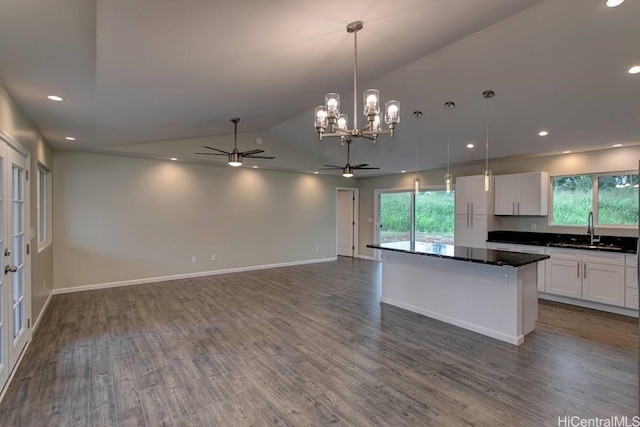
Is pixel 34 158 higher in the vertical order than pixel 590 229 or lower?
higher

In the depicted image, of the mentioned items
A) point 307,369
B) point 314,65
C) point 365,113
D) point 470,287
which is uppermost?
point 314,65

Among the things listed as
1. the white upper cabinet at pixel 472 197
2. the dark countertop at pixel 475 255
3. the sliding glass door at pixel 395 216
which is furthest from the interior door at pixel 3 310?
the sliding glass door at pixel 395 216

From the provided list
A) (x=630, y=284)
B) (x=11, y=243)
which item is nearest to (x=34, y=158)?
(x=11, y=243)

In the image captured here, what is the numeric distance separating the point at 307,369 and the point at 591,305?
461 cm

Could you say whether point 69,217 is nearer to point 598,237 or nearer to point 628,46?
point 628,46

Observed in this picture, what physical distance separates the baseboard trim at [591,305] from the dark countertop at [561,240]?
83 centimetres

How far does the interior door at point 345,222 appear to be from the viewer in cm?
963

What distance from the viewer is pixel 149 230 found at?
6148mm

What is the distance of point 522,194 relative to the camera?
568cm

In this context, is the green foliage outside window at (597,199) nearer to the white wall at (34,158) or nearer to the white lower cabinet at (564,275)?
the white lower cabinet at (564,275)

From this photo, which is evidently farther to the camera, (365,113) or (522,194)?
(522,194)

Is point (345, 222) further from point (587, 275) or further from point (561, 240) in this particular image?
point (587, 275)

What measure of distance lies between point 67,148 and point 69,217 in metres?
1.19

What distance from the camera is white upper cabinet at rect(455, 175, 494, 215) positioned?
596cm
